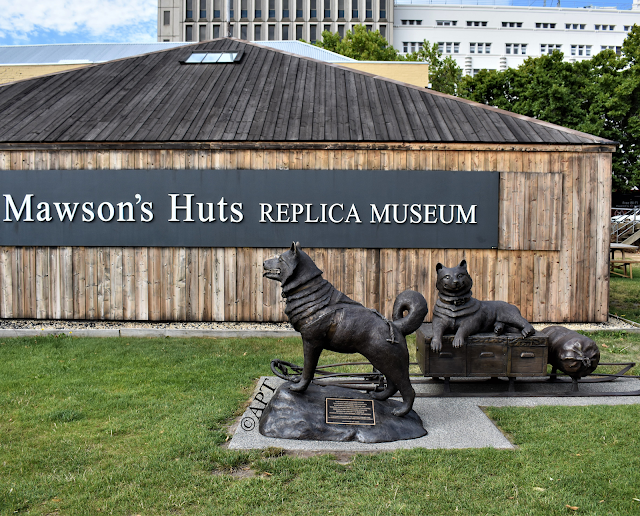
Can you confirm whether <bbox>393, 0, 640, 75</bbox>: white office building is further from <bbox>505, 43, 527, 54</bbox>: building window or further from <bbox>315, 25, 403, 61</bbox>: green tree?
<bbox>315, 25, 403, 61</bbox>: green tree

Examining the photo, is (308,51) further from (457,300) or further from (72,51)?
(457,300)

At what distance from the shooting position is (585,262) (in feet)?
35.9

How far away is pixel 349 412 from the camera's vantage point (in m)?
5.43

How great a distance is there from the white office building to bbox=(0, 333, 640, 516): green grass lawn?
193 ft

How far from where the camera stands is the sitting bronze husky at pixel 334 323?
17.2 feet

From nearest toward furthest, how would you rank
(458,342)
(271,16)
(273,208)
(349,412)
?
(349,412), (458,342), (273,208), (271,16)

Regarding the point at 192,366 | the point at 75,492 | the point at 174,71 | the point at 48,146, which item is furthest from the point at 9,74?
the point at 75,492

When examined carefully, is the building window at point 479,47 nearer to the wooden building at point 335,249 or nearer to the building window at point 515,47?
the building window at point 515,47

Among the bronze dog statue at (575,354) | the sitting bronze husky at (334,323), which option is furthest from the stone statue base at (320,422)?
the bronze dog statue at (575,354)

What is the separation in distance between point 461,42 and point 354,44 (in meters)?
29.8

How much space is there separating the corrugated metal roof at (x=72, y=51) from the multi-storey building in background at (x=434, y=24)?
37557 mm

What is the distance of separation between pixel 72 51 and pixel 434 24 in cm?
4733

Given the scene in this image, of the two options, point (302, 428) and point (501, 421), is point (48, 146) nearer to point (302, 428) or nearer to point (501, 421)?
point (302, 428)

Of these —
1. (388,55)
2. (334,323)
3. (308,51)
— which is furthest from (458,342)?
(388,55)
